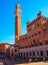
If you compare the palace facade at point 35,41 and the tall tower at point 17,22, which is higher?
the tall tower at point 17,22

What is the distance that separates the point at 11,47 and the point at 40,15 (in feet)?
70.8

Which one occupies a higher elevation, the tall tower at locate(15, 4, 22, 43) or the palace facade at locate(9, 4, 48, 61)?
the tall tower at locate(15, 4, 22, 43)

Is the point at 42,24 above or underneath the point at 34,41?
A: above

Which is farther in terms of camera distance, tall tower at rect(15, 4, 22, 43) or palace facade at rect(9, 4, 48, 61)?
tall tower at rect(15, 4, 22, 43)

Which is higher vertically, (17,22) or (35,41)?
(17,22)

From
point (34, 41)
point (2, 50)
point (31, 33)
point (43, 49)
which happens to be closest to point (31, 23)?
point (31, 33)

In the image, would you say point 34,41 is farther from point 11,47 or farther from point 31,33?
point 11,47

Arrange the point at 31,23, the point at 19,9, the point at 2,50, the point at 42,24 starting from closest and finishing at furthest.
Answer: the point at 42,24
the point at 31,23
the point at 2,50
the point at 19,9

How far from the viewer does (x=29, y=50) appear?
52.7 metres

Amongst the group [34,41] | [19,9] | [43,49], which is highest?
[19,9]

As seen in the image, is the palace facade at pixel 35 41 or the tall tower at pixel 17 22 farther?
the tall tower at pixel 17 22

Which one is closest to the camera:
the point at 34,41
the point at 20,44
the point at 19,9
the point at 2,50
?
the point at 34,41

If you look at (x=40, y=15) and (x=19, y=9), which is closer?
(x=40, y=15)

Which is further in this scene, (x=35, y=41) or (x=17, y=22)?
(x=17, y=22)
